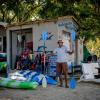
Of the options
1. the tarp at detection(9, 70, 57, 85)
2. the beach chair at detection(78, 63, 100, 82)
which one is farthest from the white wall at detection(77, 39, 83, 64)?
the tarp at detection(9, 70, 57, 85)

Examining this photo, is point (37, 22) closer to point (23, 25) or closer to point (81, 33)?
point (23, 25)

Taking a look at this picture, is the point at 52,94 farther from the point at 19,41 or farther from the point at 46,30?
the point at 19,41

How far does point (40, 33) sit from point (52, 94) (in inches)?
272

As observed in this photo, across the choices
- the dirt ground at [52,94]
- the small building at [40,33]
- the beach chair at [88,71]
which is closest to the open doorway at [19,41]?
the small building at [40,33]

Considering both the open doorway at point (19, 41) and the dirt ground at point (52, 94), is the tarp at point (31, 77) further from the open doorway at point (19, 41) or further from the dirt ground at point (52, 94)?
the open doorway at point (19, 41)

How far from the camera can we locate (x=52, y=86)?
12.1m

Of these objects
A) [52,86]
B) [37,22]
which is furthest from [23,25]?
[52,86]

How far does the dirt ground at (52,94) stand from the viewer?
9531 millimetres

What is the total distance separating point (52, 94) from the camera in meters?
10.2

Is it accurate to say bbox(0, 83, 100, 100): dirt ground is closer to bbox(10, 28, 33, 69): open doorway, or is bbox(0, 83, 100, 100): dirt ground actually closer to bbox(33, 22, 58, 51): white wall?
bbox(33, 22, 58, 51): white wall

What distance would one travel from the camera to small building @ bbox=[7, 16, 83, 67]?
633 inches

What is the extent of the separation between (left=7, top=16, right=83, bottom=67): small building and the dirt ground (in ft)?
15.8

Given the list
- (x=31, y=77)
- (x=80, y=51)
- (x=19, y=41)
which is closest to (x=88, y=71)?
(x=31, y=77)

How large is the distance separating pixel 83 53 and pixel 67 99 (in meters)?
10.6
